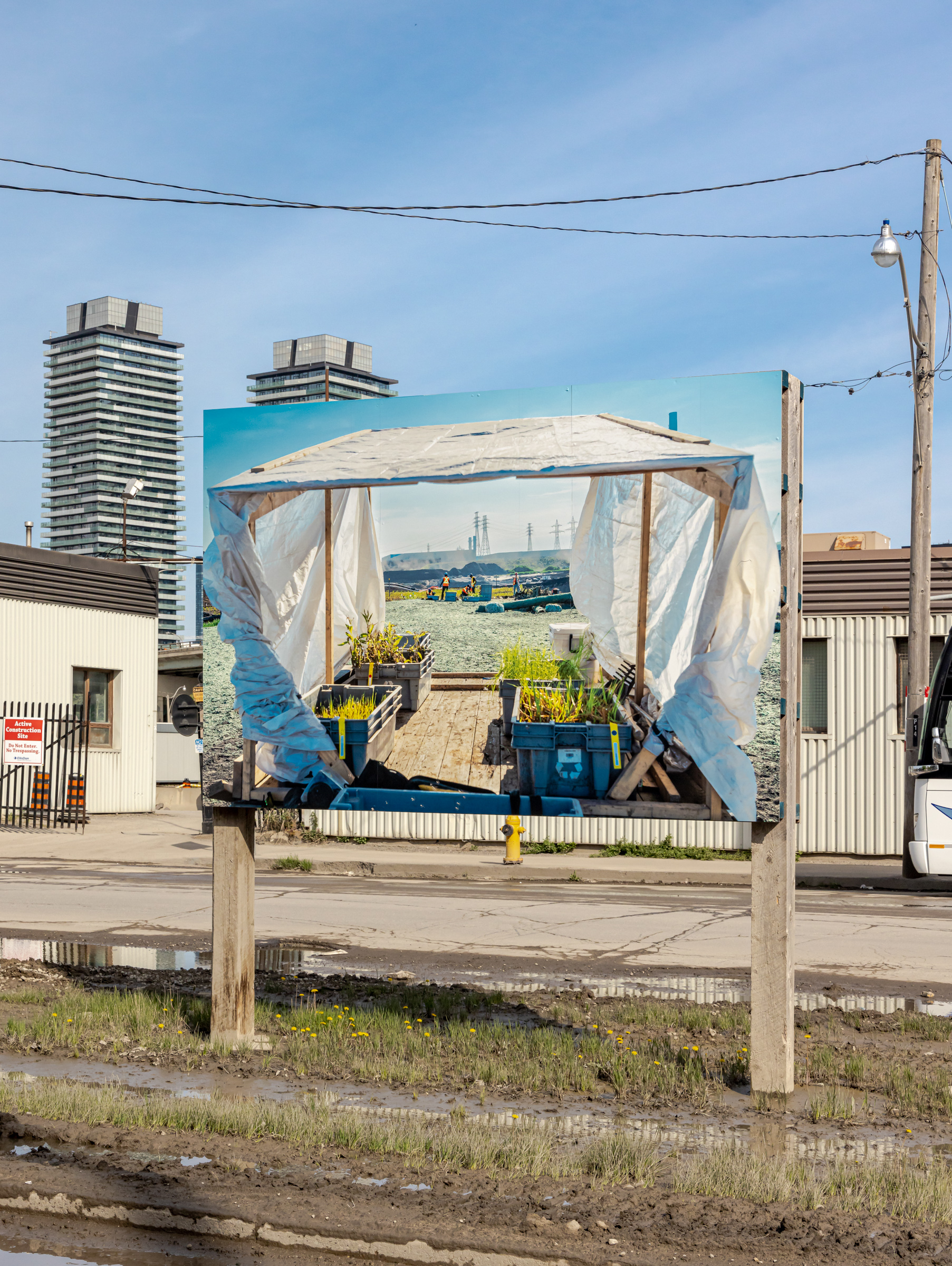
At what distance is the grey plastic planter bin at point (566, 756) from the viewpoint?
6984 mm

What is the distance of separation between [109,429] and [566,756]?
153 metres

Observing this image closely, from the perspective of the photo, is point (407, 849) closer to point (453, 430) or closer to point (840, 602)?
point (840, 602)

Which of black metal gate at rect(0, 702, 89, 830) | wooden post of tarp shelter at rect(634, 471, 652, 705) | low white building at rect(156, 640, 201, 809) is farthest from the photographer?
low white building at rect(156, 640, 201, 809)

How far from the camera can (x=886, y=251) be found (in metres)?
16.1

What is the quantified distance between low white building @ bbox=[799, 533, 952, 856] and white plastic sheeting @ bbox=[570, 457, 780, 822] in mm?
13020

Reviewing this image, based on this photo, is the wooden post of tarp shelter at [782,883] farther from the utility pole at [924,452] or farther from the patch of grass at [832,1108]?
the utility pole at [924,452]

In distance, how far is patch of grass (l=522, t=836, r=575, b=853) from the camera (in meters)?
18.9

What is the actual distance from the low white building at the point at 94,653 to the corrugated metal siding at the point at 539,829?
35.0 ft

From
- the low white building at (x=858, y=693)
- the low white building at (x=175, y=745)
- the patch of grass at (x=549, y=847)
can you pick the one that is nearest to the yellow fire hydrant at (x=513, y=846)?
the patch of grass at (x=549, y=847)

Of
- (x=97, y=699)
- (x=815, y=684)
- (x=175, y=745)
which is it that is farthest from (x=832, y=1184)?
(x=175, y=745)

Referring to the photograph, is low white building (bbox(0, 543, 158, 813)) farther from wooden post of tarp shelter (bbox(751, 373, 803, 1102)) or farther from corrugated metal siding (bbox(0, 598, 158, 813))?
wooden post of tarp shelter (bbox(751, 373, 803, 1102))

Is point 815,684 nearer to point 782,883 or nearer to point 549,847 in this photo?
point 549,847

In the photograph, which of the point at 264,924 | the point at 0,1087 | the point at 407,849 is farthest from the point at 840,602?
the point at 0,1087

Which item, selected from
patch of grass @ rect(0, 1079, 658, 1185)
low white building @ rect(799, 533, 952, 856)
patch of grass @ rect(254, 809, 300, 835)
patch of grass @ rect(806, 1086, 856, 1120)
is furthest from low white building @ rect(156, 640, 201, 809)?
patch of grass @ rect(806, 1086, 856, 1120)
